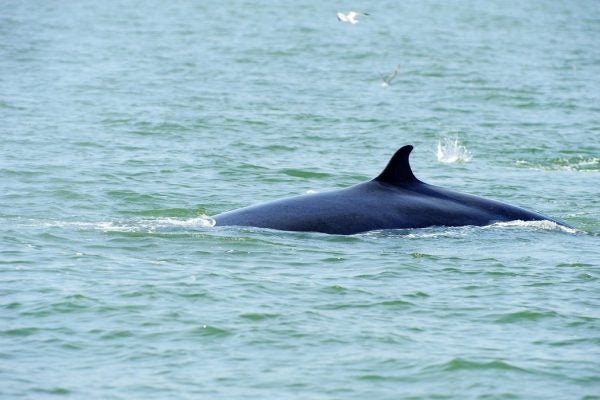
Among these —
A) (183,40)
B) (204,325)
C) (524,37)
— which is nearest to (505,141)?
(204,325)

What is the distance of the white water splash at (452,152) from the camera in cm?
2584

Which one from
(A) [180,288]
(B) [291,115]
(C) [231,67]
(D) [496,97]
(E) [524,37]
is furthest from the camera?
(E) [524,37]

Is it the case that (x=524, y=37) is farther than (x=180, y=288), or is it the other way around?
(x=524, y=37)

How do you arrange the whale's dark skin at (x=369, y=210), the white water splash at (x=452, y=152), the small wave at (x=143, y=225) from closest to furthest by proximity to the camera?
the whale's dark skin at (x=369, y=210)
the small wave at (x=143, y=225)
the white water splash at (x=452, y=152)

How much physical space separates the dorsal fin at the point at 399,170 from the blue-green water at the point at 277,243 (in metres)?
0.66

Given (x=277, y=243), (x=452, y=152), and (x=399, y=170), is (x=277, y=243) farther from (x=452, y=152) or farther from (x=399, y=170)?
(x=452, y=152)

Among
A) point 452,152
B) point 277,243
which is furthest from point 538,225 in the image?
point 452,152

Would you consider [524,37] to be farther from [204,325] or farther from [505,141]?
[204,325]

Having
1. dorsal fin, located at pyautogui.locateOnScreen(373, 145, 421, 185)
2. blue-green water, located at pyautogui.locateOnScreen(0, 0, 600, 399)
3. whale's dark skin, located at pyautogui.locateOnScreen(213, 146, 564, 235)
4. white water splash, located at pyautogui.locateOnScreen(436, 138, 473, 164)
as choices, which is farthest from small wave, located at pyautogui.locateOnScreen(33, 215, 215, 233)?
→ white water splash, located at pyautogui.locateOnScreen(436, 138, 473, 164)

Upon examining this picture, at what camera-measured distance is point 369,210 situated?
16.6 meters

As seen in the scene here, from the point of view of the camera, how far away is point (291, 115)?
1246 inches

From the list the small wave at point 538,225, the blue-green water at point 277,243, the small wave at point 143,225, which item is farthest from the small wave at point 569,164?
the small wave at point 143,225

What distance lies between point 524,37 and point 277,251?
49.5 meters

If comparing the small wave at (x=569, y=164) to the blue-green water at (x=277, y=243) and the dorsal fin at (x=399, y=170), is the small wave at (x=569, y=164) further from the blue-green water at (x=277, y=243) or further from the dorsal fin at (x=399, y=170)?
the dorsal fin at (x=399, y=170)
